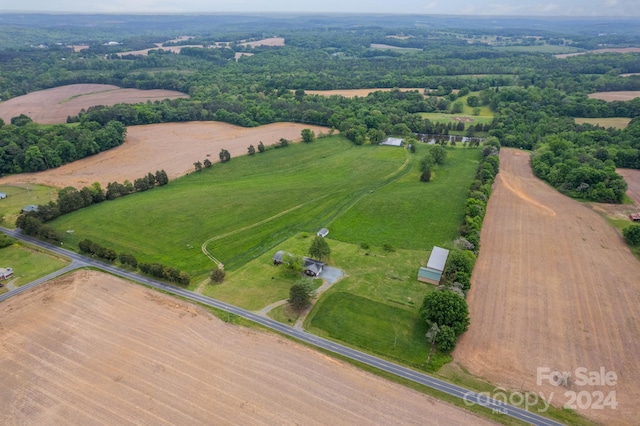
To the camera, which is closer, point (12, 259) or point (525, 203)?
point (12, 259)

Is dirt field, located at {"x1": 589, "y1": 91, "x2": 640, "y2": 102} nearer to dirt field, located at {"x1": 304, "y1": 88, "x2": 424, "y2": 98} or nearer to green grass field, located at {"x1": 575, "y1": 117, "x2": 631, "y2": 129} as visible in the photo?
green grass field, located at {"x1": 575, "y1": 117, "x2": 631, "y2": 129}

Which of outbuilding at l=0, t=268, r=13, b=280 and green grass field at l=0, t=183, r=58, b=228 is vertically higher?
outbuilding at l=0, t=268, r=13, b=280

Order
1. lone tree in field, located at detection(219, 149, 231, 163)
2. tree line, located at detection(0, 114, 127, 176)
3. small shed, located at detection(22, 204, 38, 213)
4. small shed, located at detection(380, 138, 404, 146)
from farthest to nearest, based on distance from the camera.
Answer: small shed, located at detection(380, 138, 404, 146) → lone tree in field, located at detection(219, 149, 231, 163) → tree line, located at detection(0, 114, 127, 176) → small shed, located at detection(22, 204, 38, 213)

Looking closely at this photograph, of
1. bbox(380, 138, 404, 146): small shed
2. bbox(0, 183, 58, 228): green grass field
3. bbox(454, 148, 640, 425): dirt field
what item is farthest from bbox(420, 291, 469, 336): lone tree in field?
bbox(380, 138, 404, 146): small shed

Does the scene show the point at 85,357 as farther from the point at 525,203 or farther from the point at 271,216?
the point at 525,203

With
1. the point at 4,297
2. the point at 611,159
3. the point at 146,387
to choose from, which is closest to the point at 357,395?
the point at 146,387

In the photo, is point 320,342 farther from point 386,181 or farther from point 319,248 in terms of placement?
point 386,181

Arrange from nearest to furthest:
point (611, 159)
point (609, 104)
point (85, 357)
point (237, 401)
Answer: point (237, 401) → point (85, 357) → point (611, 159) → point (609, 104)
